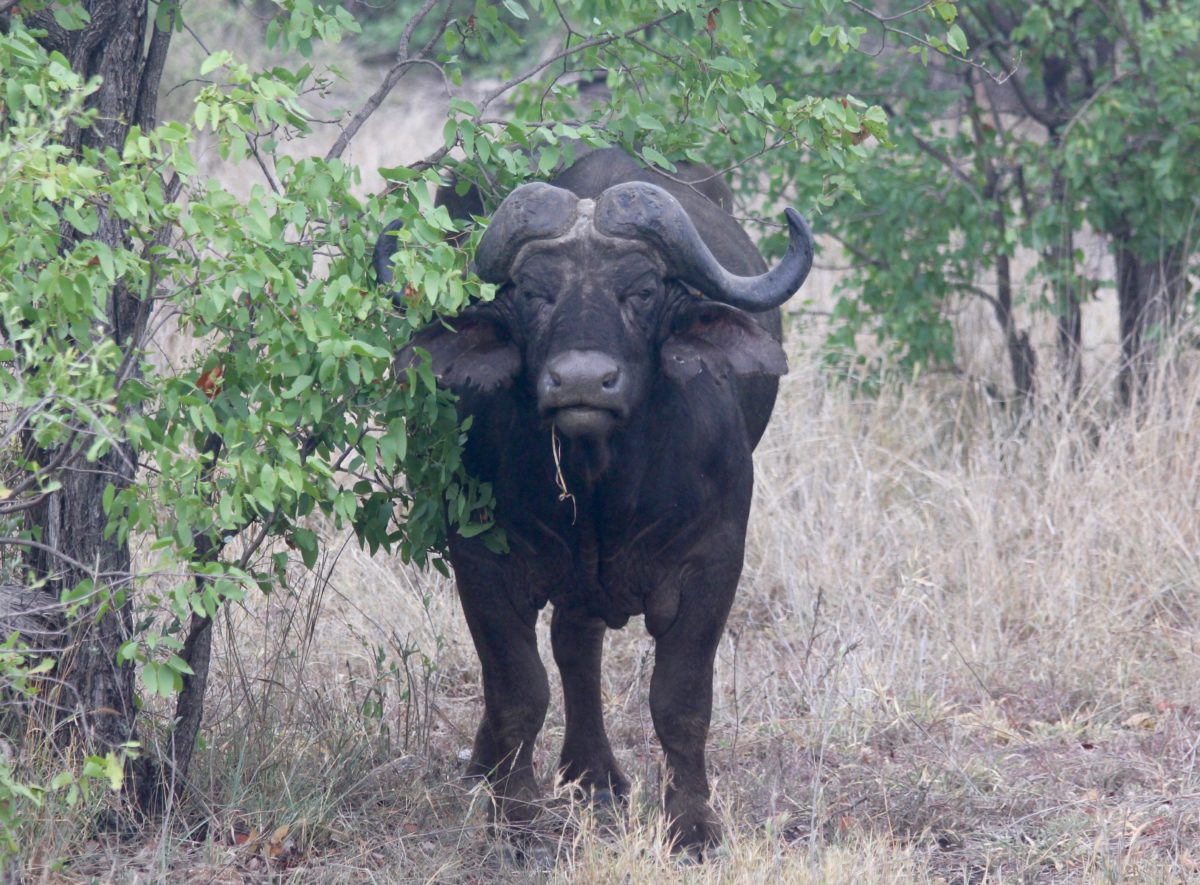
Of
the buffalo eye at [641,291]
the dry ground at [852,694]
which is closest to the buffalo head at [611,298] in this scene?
the buffalo eye at [641,291]

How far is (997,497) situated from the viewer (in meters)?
7.04

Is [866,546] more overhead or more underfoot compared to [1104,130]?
more underfoot

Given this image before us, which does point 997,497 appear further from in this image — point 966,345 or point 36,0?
point 36,0

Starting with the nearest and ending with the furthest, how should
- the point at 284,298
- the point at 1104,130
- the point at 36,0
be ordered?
the point at 284,298 < the point at 36,0 < the point at 1104,130

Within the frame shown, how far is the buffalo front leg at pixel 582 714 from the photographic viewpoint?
4.94 meters

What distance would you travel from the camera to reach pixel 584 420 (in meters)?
3.82

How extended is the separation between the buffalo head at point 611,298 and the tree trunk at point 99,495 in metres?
0.79

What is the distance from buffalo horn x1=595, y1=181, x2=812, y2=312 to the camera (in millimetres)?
4117

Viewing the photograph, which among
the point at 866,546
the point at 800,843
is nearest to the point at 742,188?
the point at 866,546

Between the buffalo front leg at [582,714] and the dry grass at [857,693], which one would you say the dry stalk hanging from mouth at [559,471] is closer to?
the buffalo front leg at [582,714]

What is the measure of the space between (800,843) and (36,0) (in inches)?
116

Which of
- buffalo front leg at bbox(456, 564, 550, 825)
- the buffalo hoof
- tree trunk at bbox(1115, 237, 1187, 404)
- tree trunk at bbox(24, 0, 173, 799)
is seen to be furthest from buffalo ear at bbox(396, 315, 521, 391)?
tree trunk at bbox(1115, 237, 1187, 404)

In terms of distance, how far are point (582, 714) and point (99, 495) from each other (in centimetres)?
169

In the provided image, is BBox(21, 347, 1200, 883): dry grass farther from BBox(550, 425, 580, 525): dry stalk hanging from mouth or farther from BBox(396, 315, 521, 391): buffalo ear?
BBox(396, 315, 521, 391): buffalo ear
